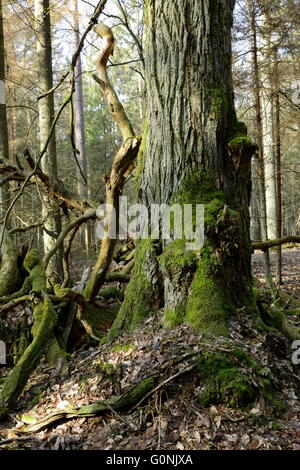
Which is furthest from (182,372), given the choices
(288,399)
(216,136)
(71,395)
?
(216,136)

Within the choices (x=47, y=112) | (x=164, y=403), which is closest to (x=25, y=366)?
(x=164, y=403)

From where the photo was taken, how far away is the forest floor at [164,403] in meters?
2.70

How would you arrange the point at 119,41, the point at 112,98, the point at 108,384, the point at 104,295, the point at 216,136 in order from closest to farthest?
the point at 108,384 < the point at 216,136 < the point at 112,98 < the point at 104,295 < the point at 119,41

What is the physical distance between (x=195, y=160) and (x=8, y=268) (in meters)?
3.76

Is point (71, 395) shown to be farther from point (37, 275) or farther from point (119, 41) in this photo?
point (119, 41)

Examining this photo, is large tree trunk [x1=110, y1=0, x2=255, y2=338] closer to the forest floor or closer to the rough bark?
the forest floor

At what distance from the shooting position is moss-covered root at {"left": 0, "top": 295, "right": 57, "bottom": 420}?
359 centimetres

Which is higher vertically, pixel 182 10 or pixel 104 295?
pixel 182 10

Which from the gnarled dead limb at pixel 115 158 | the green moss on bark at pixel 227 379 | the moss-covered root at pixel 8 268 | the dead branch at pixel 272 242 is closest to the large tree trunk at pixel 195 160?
the green moss on bark at pixel 227 379

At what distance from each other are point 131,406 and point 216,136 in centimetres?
260

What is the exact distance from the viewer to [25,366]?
3.86m

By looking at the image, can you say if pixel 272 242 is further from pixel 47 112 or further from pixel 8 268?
pixel 47 112

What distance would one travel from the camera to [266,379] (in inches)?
122

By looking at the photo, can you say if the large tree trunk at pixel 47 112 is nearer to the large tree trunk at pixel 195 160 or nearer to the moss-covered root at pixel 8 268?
the moss-covered root at pixel 8 268
